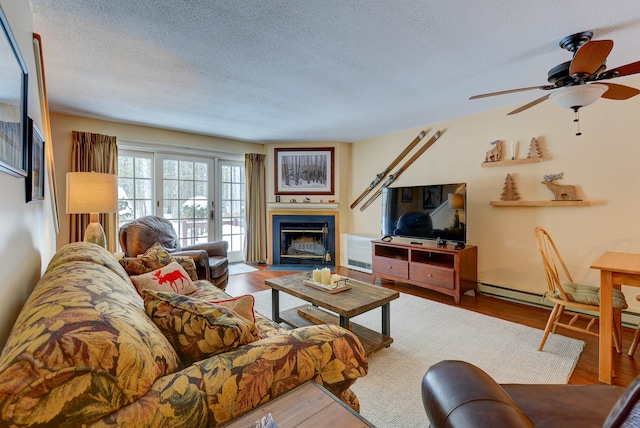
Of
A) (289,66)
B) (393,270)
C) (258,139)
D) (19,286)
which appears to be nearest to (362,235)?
(393,270)

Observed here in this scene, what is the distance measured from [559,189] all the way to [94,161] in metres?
5.34

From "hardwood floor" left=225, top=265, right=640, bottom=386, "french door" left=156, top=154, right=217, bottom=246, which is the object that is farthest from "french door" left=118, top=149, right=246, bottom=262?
"hardwood floor" left=225, top=265, right=640, bottom=386

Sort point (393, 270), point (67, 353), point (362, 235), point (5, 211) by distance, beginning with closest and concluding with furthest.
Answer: point (67, 353)
point (5, 211)
point (393, 270)
point (362, 235)

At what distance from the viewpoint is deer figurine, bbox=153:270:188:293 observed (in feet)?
6.44

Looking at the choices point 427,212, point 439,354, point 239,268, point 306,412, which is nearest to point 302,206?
point 239,268

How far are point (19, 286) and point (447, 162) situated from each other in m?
4.14

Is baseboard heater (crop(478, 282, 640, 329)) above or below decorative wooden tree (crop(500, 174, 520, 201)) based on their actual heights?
below

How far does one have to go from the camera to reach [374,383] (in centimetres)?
183

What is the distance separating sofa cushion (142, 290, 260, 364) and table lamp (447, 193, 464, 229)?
2964mm

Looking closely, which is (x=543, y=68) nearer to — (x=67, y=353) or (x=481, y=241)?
(x=481, y=241)

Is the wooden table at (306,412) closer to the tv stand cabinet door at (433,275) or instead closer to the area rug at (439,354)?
the area rug at (439,354)

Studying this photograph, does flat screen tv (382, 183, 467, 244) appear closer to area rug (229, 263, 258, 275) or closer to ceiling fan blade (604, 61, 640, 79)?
ceiling fan blade (604, 61, 640, 79)

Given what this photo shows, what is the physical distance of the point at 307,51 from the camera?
211cm

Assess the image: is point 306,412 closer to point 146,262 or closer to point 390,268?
point 146,262
